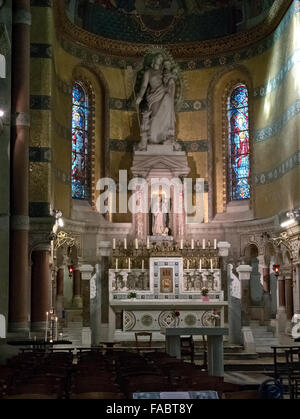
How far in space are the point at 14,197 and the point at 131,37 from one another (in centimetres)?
1369

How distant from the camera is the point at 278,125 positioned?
91.5 ft

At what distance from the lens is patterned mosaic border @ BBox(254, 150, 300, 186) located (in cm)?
2527

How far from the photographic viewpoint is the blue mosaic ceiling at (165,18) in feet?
101

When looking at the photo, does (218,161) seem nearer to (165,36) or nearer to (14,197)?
(165,36)

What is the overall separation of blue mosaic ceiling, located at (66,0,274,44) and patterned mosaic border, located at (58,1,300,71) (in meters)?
0.90

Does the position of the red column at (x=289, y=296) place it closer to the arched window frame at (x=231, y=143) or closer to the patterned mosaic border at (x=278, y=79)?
the arched window frame at (x=231, y=143)

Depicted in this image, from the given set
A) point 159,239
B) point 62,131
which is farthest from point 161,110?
point 159,239

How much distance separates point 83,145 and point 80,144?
148mm

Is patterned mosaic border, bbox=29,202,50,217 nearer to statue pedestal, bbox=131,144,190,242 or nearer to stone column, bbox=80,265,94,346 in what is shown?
stone column, bbox=80,265,94,346

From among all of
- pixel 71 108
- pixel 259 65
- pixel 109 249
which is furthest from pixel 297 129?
pixel 71 108

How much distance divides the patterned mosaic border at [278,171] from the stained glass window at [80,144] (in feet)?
23.5

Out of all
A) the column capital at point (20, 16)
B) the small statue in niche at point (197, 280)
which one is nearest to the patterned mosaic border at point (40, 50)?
the column capital at point (20, 16)

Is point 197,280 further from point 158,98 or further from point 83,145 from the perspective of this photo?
point 83,145

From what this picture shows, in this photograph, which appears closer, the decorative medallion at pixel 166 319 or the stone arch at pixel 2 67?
the stone arch at pixel 2 67
